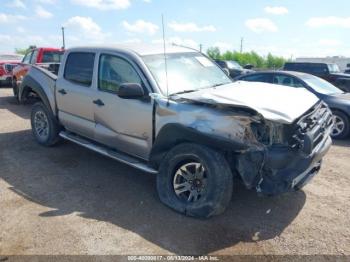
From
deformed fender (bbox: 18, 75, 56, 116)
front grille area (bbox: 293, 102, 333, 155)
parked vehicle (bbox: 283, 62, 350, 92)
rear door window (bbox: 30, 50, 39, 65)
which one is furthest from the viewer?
parked vehicle (bbox: 283, 62, 350, 92)

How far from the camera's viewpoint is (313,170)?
4328 millimetres

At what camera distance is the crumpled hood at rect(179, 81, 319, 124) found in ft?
11.8

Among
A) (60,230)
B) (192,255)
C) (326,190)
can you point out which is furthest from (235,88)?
(60,230)

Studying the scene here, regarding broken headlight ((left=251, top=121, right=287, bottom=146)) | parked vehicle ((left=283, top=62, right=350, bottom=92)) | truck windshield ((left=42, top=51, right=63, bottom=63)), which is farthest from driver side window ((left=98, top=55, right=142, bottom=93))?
parked vehicle ((left=283, top=62, right=350, bottom=92))

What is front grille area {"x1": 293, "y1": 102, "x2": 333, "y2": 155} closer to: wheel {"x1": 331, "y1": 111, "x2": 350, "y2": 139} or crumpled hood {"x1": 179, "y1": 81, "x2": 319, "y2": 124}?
crumpled hood {"x1": 179, "y1": 81, "x2": 319, "y2": 124}

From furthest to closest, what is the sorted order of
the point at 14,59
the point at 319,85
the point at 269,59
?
the point at 269,59 → the point at 14,59 → the point at 319,85

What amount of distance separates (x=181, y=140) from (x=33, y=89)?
12.4ft

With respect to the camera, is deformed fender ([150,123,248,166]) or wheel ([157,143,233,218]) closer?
deformed fender ([150,123,248,166])

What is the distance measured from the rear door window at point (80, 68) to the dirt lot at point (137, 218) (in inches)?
54.8

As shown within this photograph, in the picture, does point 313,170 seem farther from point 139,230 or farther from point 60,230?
point 60,230

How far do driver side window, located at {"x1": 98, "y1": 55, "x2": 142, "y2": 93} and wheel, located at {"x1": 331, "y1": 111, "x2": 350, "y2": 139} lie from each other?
5286 mm

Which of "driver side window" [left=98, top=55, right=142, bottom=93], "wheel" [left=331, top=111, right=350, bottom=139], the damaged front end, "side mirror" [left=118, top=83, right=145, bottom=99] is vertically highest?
"driver side window" [left=98, top=55, right=142, bottom=93]

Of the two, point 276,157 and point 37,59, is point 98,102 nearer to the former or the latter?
point 276,157

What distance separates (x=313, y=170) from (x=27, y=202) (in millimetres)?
3596
